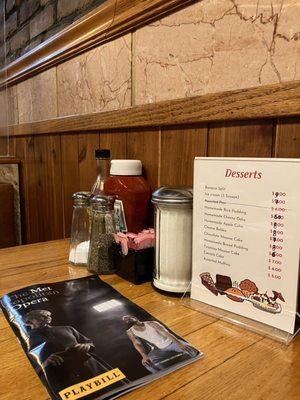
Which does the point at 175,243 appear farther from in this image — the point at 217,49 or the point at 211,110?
the point at 217,49

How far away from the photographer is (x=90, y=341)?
49 cm

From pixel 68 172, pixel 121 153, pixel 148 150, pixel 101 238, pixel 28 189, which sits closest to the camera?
pixel 101 238

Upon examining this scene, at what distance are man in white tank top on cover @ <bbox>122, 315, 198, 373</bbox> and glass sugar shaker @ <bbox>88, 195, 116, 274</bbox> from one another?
239mm

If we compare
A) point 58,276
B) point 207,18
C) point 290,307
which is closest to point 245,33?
point 207,18

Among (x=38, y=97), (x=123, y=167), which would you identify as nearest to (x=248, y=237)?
(x=123, y=167)

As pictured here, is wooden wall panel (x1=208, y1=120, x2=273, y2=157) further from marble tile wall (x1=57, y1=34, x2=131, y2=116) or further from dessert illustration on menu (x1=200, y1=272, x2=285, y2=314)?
marble tile wall (x1=57, y1=34, x2=131, y2=116)

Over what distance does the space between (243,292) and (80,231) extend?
18.1 inches

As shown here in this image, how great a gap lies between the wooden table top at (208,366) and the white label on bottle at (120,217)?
0.23m

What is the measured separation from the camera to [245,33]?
0.70 metres

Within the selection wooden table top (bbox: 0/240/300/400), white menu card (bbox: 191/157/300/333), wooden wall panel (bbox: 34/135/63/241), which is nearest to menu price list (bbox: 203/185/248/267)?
white menu card (bbox: 191/157/300/333)

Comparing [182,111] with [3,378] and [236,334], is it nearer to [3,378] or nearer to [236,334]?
[236,334]

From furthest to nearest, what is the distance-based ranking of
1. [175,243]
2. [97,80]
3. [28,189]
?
[28,189] < [97,80] < [175,243]

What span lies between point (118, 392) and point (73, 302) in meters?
0.25

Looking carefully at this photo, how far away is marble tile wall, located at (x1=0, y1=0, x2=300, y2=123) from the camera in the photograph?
652 mm
